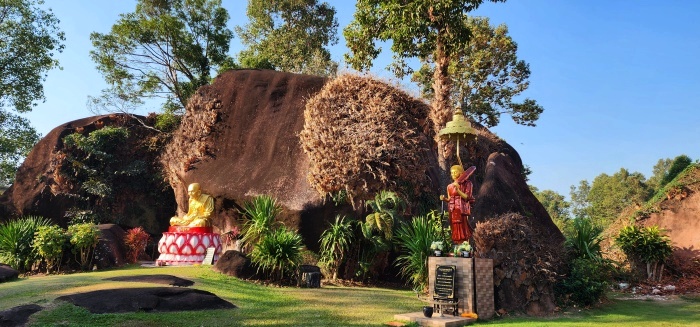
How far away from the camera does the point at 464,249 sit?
9.23 m

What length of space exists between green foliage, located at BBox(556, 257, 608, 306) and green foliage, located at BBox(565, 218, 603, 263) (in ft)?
3.71

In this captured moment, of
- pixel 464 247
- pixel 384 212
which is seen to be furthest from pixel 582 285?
pixel 384 212

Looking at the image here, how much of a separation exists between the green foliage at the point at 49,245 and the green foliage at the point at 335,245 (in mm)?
7005

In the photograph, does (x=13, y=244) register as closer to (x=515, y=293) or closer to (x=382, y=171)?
(x=382, y=171)

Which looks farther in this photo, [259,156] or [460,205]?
[259,156]

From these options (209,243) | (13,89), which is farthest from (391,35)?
(13,89)

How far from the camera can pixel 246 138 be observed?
57.0 ft

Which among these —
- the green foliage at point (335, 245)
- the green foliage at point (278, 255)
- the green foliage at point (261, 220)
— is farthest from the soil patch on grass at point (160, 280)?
the green foliage at point (335, 245)

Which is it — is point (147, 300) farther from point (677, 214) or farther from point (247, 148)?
point (677, 214)

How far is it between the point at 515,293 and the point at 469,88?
67.4 ft

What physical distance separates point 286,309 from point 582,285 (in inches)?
236

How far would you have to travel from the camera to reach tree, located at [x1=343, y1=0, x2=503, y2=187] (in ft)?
45.8

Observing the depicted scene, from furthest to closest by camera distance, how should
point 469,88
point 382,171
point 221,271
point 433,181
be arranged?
1. point 469,88
2. point 433,181
3. point 382,171
4. point 221,271

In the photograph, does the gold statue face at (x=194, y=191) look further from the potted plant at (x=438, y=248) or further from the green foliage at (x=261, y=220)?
the potted plant at (x=438, y=248)
